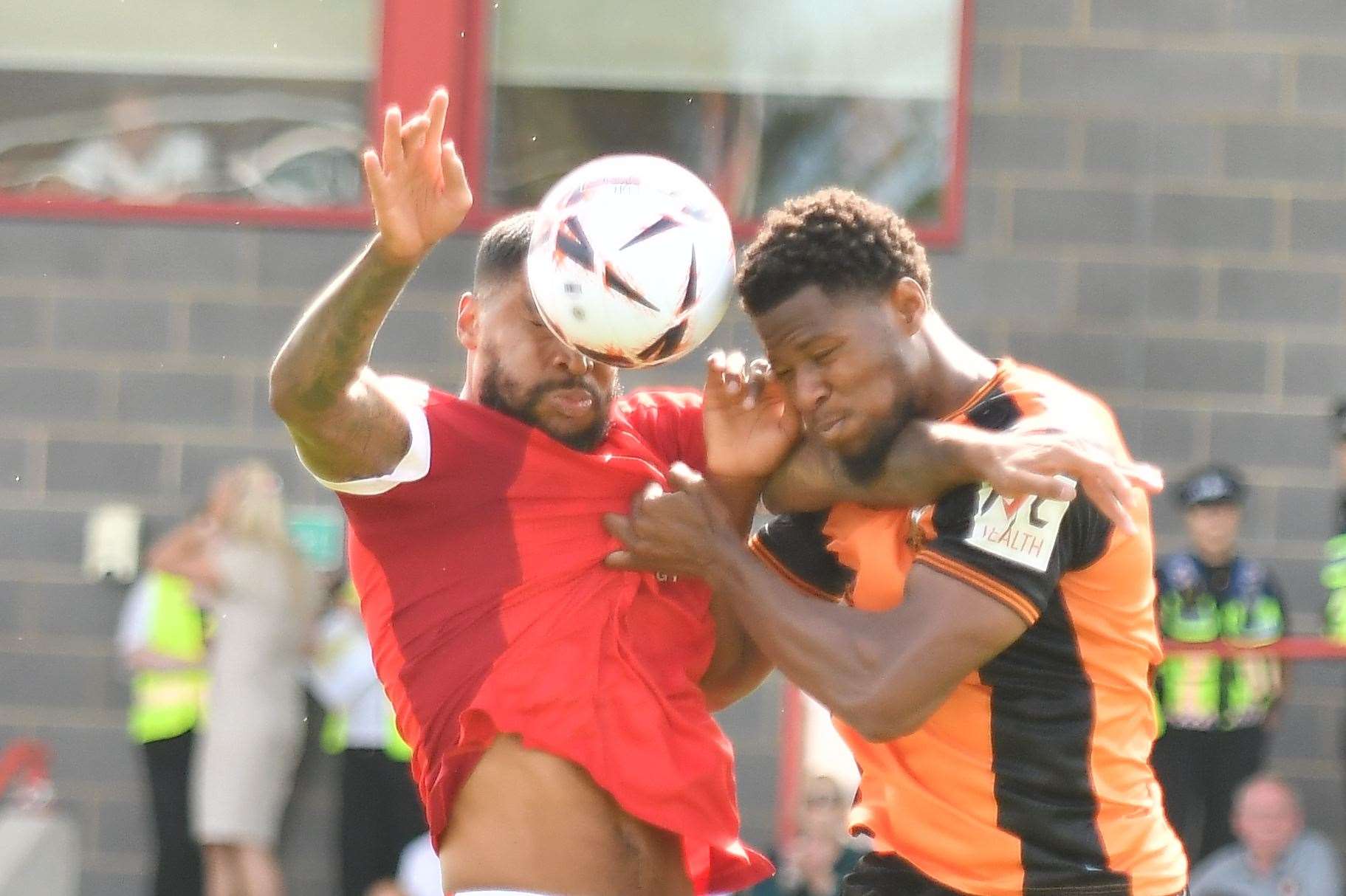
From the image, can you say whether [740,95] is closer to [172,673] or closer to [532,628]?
[172,673]

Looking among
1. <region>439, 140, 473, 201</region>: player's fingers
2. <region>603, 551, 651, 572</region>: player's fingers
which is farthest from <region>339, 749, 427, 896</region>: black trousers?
<region>439, 140, 473, 201</region>: player's fingers

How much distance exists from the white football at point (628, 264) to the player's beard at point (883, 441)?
0.36 meters

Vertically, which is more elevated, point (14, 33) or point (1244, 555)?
point (14, 33)

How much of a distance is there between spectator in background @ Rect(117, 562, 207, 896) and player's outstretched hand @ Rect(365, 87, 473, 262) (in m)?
4.73

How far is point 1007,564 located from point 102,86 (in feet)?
21.0

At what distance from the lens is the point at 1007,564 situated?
11.7 ft

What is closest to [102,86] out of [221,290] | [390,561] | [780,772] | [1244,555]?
[221,290]

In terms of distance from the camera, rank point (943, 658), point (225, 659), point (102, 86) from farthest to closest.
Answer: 1. point (102, 86)
2. point (225, 659)
3. point (943, 658)

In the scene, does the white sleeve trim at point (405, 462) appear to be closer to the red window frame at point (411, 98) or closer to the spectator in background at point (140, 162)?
the red window frame at point (411, 98)

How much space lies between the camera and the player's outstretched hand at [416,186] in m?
3.37

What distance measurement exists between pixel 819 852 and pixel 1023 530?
369 cm

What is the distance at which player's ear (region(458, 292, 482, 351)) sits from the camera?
389 centimetres

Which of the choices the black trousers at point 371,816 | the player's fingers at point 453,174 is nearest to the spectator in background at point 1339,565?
the black trousers at point 371,816

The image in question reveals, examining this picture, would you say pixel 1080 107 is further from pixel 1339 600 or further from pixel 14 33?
pixel 14 33
